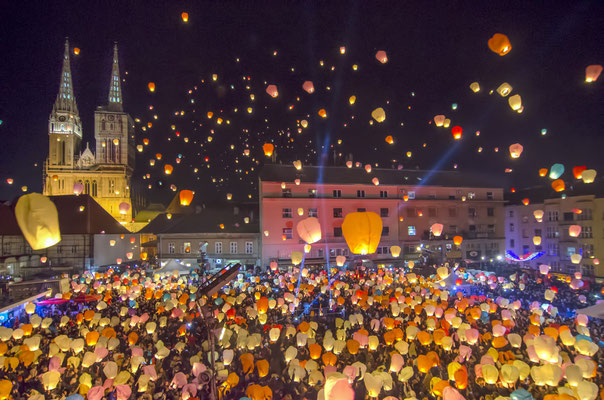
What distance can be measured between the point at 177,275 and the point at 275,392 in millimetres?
15924

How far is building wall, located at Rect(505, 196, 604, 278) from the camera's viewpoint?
28.1 meters

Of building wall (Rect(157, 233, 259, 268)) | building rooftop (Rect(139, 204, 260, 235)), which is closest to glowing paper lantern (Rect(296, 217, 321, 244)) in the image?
building wall (Rect(157, 233, 259, 268))

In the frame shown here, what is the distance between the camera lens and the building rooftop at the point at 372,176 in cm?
3231

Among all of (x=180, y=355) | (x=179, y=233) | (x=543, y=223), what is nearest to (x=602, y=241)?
(x=543, y=223)

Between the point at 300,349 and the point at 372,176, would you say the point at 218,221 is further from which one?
the point at 300,349

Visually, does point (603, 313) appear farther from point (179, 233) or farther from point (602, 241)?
point (179, 233)

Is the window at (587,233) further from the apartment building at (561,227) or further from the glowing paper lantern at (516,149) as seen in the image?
the glowing paper lantern at (516,149)

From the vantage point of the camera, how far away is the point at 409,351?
11445 mm

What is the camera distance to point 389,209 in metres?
33.6

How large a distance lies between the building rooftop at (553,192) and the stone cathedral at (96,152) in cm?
5734

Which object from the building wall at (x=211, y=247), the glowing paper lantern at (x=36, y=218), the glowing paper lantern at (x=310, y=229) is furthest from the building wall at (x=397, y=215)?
the glowing paper lantern at (x=36, y=218)

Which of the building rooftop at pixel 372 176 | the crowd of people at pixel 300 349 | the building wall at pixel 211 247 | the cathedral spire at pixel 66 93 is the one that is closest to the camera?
the crowd of people at pixel 300 349

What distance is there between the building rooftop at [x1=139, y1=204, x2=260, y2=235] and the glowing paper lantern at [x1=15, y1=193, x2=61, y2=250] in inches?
870

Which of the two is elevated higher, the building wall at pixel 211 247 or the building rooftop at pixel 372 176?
the building rooftop at pixel 372 176
